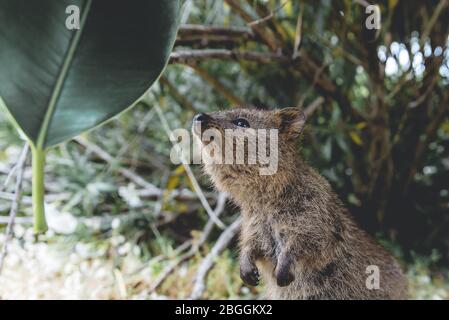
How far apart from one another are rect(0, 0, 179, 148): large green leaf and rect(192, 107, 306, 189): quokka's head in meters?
0.37

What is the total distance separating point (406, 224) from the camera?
7.84 ft

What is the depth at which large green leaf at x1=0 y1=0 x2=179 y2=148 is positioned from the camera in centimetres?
89

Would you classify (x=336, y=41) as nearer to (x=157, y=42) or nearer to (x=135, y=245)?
(x=135, y=245)

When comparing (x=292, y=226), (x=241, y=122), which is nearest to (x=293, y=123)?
(x=241, y=122)

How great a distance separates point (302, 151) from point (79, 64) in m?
1.13

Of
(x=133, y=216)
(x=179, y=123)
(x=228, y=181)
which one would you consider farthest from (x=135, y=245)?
(x=228, y=181)

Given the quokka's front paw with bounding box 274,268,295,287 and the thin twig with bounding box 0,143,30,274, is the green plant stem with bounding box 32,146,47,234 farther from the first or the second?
the quokka's front paw with bounding box 274,268,295,287

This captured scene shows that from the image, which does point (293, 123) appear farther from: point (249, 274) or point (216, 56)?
point (249, 274)

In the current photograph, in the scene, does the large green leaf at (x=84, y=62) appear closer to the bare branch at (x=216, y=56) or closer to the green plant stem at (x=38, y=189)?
the green plant stem at (x=38, y=189)

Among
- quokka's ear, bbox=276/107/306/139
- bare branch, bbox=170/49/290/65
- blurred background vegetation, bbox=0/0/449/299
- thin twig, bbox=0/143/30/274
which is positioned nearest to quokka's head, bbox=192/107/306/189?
quokka's ear, bbox=276/107/306/139

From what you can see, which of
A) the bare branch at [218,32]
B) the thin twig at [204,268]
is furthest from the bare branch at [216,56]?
the thin twig at [204,268]
